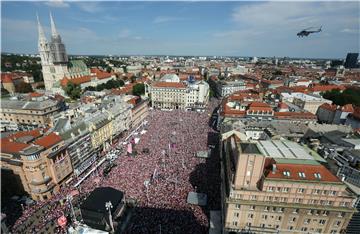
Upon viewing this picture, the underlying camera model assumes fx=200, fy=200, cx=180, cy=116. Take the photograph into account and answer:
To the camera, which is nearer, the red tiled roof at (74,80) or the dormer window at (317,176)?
the dormer window at (317,176)

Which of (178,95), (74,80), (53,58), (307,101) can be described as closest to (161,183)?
(178,95)

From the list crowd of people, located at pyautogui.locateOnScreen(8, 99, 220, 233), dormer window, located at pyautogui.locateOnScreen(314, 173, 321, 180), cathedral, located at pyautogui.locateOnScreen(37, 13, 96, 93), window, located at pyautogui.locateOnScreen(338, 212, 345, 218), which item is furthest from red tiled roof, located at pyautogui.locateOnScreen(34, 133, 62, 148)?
cathedral, located at pyautogui.locateOnScreen(37, 13, 96, 93)

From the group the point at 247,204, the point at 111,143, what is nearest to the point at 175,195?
the point at 247,204

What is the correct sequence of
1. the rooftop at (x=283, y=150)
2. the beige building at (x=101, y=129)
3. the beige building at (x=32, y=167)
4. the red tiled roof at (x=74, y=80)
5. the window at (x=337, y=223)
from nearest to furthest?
the window at (x=337, y=223), the rooftop at (x=283, y=150), the beige building at (x=32, y=167), the beige building at (x=101, y=129), the red tiled roof at (x=74, y=80)

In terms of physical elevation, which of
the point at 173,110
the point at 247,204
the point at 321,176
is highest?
the point at 321,176

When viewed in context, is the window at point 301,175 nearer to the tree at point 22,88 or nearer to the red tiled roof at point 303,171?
the red tiled roof at point 303,171

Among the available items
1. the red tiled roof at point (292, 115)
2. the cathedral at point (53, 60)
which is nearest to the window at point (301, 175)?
the red tiled roof at point (292, 115)

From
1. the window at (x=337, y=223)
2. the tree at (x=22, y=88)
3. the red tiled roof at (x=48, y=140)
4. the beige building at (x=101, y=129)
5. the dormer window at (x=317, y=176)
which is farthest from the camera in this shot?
the tree at (x=22, y=88)

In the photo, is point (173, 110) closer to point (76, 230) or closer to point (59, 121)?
point (59, 121)
